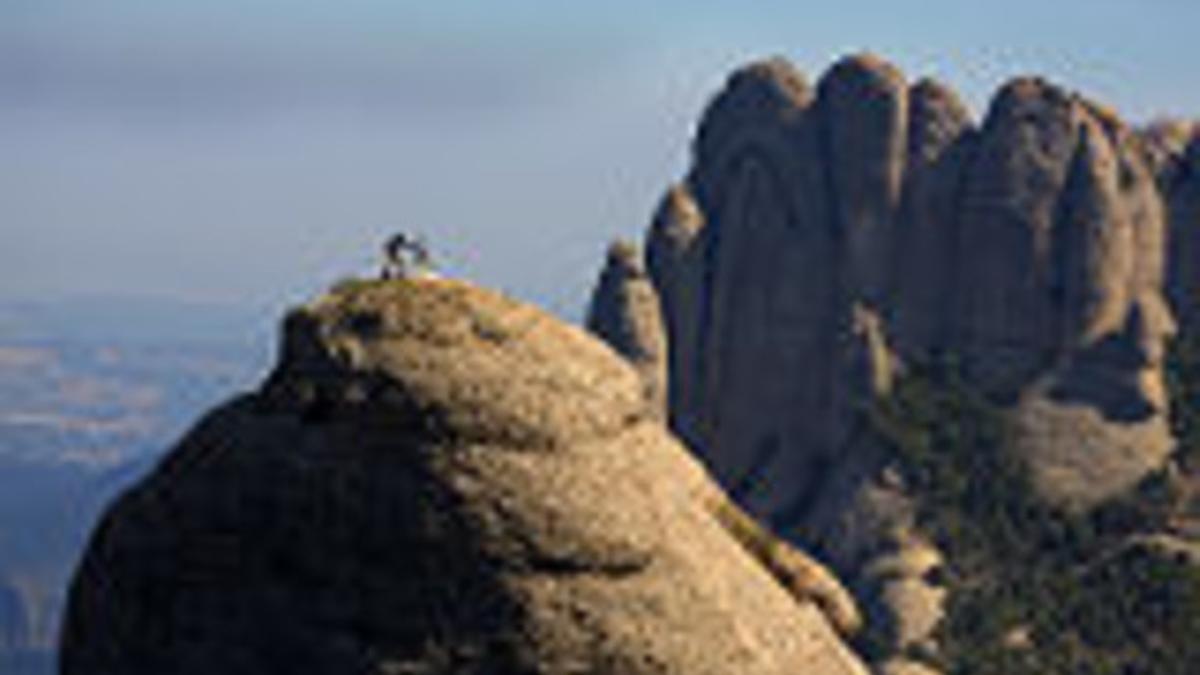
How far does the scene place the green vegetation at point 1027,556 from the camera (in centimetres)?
14438

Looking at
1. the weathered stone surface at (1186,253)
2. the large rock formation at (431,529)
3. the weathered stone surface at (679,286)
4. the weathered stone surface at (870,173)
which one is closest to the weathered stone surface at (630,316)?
the weathered stone surface at (679,286)

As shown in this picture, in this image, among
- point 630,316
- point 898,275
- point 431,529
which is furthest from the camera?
point 898,275

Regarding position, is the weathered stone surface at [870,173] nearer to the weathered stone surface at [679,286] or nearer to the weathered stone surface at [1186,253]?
the weathered stone surface at [679,286]

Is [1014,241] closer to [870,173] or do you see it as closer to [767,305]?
[870,173]

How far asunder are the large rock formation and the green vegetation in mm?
109525

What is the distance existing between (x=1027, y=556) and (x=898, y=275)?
28.5 meters

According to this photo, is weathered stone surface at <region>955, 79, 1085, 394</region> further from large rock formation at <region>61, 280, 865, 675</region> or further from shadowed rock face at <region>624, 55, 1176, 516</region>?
large rock formation at <region>61, 280, 865, 675</region>

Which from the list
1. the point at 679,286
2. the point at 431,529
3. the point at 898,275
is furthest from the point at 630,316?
the point at 431,529

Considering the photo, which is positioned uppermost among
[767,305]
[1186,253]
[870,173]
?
[870,173]

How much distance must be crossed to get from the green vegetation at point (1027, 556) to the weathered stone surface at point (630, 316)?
18.5 m

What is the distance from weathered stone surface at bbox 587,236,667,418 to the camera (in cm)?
16300

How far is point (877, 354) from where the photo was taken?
17550cm

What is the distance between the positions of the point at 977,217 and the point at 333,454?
144m

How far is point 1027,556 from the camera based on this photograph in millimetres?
159250
